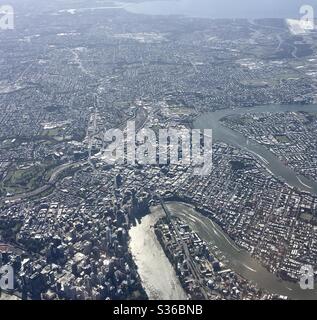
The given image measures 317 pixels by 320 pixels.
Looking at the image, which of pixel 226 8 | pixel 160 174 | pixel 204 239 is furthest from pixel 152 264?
pixel 226 8

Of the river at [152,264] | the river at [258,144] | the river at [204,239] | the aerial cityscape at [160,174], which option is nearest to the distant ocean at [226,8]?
the aerial cityscape at [160,174]

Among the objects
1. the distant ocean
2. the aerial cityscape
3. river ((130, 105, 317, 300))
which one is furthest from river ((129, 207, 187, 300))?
the distant ocean

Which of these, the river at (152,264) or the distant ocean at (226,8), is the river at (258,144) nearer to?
the river at (152,264)

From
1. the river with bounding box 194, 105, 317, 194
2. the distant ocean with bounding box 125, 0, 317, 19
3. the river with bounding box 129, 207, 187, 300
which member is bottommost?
the river with bounding box 129, 207, 187, 300

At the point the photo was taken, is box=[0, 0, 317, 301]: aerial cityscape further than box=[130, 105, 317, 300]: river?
Yes

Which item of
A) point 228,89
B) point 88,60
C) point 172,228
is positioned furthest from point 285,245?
point 88,60

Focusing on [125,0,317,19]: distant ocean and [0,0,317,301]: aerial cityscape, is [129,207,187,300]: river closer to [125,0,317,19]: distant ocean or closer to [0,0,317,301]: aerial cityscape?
[0,0,317,301]: aerial cityscape
